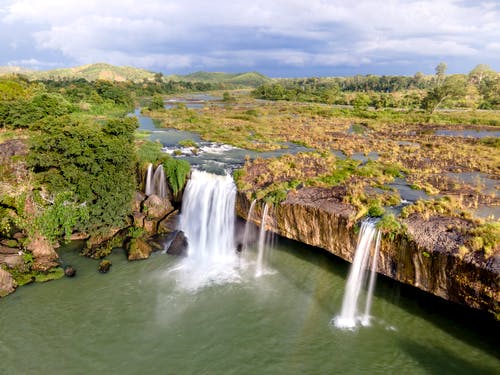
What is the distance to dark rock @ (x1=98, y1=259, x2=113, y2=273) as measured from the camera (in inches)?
959

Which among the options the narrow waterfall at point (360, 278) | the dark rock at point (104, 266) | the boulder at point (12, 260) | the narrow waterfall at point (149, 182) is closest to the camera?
the narrow waterfall at point (360, 278)

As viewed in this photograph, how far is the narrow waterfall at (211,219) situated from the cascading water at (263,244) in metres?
2.51

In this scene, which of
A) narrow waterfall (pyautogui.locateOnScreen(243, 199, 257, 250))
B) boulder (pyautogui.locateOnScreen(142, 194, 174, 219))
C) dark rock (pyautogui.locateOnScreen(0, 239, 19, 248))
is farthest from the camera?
boulder (pyautogui.locateOnScreen(142, 194, 174, 219))

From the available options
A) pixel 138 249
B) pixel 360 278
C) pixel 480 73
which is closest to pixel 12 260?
pixel 138 249

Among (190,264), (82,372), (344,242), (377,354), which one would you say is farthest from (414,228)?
(82,372)

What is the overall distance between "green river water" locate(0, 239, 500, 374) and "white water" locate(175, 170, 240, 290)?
1.15 m

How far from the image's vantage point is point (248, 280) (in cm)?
2367

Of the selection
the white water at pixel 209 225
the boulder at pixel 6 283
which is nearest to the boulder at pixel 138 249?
the white water at pixel 209 225

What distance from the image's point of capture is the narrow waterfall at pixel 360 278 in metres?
20.0

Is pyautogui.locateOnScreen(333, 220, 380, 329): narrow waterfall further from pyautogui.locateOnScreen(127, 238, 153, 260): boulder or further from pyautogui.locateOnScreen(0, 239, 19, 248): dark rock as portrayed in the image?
pyautogui.locateOnScreen(0, 239, 19, 248): dark rock

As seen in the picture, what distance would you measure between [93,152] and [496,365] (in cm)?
3043

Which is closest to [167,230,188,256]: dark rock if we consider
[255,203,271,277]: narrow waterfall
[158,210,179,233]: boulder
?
[158,210,179,233]: boulder

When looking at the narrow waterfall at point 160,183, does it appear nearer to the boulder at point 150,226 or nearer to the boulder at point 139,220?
the boulder at point 139,220

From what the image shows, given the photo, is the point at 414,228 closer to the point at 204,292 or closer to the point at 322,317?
the point at 322,317
